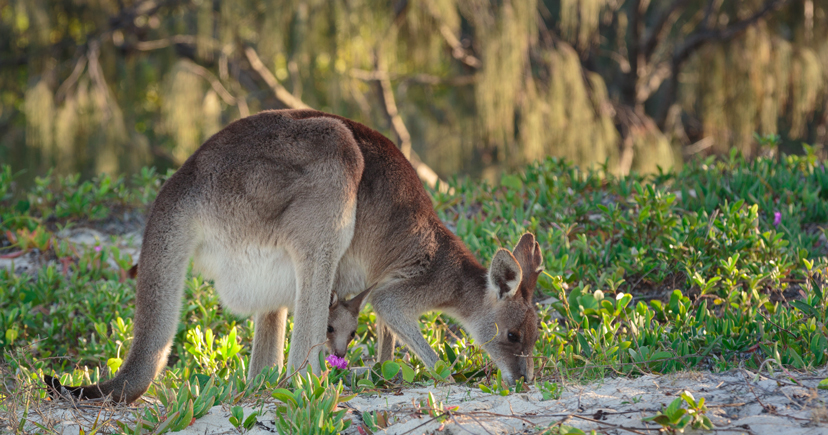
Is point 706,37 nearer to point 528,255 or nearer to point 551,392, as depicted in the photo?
point 528,255

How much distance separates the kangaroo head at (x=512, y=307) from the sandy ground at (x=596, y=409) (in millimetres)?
581

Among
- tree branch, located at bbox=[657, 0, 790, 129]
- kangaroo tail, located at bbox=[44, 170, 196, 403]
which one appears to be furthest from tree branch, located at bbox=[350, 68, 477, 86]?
kangaroo tail, located at bbox=[44, 170, 196, 403]

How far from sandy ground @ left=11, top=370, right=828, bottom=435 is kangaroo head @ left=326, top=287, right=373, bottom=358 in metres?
0.59

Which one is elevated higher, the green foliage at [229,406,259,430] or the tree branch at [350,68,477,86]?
the tree branch at [350,68,477,86]

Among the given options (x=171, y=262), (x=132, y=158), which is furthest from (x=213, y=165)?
(x=132, y=158)

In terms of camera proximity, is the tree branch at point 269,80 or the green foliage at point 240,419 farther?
the tree branch at point 269,80

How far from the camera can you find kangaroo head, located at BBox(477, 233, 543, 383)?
3646mm

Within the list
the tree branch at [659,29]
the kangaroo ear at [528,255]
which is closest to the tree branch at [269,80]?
the tree branch at [659,29]

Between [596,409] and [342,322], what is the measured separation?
4.86ft

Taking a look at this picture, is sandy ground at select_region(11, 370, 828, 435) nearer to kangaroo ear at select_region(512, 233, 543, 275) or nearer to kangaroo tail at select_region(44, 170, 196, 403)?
kangaroo tail at select_region(44, 170, 196, 403)

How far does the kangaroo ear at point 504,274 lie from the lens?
11.9ft

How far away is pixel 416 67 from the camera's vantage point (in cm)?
1039

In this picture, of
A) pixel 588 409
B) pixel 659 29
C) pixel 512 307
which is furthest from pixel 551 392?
pixel 659 29

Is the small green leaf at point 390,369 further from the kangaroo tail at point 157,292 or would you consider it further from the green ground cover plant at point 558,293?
the kangaroo tail at point 157,292
